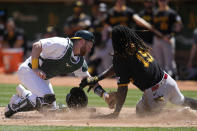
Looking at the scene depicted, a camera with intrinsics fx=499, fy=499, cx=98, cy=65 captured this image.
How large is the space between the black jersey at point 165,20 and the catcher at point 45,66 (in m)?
5.98

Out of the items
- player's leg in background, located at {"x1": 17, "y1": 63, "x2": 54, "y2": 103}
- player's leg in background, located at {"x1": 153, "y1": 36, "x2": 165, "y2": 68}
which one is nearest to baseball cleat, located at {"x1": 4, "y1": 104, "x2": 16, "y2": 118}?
player's leg in background, located at {"x1": 17, "y1": 63, "x2": 54, "y2": 103}

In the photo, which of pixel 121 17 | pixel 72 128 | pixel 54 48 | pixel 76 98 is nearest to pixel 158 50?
pixel 121 17

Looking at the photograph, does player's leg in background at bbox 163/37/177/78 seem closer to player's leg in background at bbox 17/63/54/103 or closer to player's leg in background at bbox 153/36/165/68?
player's leg in background at bbox 153/36/165/68

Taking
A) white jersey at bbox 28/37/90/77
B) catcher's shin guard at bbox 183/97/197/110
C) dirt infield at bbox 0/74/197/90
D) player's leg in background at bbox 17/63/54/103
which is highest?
white jersey at bbox 28/37/90/77

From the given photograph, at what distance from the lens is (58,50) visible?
7.29 m

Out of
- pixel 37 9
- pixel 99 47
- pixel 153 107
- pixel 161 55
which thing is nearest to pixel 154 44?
pixel 161 55

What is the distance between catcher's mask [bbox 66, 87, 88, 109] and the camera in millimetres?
7805

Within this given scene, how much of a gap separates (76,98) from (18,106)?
96 centimetres

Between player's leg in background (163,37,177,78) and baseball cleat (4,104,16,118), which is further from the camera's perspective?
player's leg in background (163,37,177,78)

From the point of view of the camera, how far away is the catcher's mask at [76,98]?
7.80 meters

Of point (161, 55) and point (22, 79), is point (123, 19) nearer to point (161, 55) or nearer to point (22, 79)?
point (161, 55)

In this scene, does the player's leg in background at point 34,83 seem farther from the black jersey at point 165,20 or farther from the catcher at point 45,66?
the black jersey at point 165,20

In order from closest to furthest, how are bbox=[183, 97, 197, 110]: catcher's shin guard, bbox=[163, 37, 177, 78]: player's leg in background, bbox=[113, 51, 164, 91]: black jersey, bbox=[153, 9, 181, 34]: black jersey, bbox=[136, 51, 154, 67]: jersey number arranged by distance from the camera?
bbox=[113, 51, 164, 91]: black jersey → bbox=[136, 51, 154, 67]: jersey number → bbox=[183, 97, 197, 110]: catcher's shin guard → bbox=[153, 9, 181, 34]: black jersey → bbox=[163, 37, 177, 78]: player's leg in background

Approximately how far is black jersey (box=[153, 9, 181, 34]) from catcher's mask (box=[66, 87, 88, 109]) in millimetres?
5892
